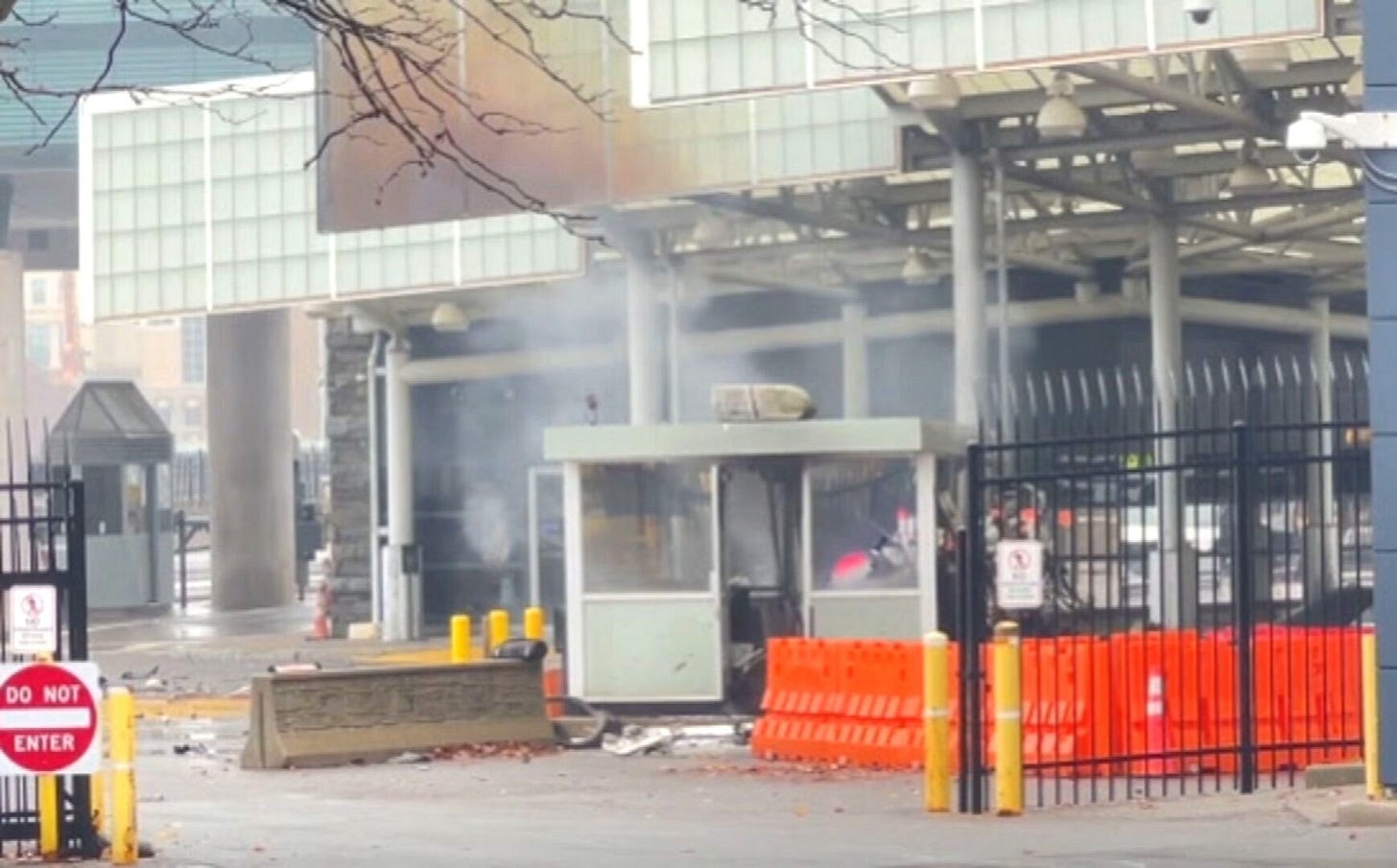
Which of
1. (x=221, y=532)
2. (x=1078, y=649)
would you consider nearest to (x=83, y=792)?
(x=1078, y=649)

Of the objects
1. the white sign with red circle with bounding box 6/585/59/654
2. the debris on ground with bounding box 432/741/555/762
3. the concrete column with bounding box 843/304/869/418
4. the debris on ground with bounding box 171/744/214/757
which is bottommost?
the debris on ground with bounding box 171/744/214/757

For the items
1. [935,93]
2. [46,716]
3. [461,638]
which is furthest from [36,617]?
[935,93]

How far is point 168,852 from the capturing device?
16828 mm

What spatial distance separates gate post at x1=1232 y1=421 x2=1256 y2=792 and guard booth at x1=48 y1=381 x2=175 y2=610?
32.7m

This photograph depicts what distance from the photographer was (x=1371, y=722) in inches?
659

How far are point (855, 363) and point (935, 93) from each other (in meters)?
11.1

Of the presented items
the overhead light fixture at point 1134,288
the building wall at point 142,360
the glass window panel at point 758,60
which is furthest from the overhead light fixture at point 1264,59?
the building wall at point 142,360

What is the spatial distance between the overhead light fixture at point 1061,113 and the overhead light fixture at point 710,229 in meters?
6.98

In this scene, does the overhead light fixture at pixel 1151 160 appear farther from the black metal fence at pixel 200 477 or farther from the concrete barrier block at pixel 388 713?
the black metal fence at pixel 200 477

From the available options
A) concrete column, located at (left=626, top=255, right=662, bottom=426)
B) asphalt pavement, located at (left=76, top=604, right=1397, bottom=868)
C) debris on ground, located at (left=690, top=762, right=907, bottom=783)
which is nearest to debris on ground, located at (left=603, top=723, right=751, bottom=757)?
asphalt pavement, located at (left=76, top=604, right=1397, bottom=868)

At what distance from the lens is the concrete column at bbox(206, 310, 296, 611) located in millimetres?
51906

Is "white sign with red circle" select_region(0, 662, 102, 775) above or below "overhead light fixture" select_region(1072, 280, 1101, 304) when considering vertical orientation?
below

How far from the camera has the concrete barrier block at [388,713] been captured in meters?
23.8

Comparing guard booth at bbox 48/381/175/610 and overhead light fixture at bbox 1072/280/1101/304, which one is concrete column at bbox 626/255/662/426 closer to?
overhead light fixture at bbox 1072/280/1101/304
